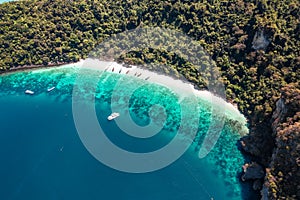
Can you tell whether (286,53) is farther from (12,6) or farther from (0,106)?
(12,6)

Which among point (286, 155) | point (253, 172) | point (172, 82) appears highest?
point (172, 82)

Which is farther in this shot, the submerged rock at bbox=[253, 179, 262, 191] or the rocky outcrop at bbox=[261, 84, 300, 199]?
the submerged rock at bbox=[253, 179, 262, 191]

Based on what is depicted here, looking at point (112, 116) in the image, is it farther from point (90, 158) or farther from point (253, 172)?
point (253, 172)

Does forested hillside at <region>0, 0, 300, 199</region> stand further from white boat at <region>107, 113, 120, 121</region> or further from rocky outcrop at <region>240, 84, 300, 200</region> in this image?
white boat at <region>107, 113, 120, 121</region>

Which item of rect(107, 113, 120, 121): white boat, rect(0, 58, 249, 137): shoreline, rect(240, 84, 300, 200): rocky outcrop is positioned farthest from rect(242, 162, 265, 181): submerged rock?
rect(107, 113, 120, 121): white boat

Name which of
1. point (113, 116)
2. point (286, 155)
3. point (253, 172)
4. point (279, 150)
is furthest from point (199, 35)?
point (286, 155)

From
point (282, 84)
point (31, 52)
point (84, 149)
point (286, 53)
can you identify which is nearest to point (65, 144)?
point (84, 149)
